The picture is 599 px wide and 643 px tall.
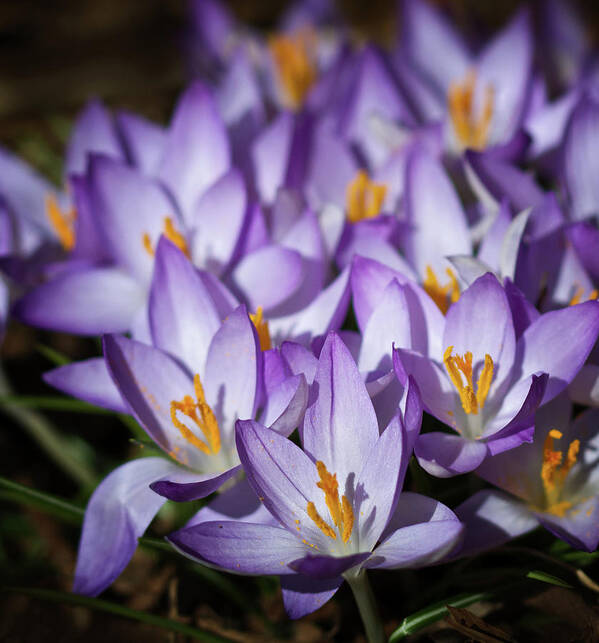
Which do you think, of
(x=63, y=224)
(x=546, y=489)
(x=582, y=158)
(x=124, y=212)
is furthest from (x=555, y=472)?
(x=63, y=224)

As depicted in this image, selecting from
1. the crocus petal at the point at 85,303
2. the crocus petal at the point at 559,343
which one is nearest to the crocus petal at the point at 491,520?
the crocus petal at the point at 559,343

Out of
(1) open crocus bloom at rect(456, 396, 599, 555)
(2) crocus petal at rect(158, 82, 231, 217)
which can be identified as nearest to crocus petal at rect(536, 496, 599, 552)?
(1) open crocus bloom at rect(456, 396, 599, 555)

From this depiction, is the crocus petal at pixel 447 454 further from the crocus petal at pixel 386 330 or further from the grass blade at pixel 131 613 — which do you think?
the grass blade at pixel 131 613

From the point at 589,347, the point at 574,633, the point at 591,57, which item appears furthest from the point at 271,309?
the point at 591,57

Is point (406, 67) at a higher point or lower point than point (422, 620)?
higher

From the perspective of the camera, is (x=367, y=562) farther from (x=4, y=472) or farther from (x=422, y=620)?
(x=4, y=472)

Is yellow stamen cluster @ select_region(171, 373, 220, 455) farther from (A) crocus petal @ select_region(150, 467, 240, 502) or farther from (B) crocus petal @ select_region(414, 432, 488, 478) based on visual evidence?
(B) crocus petal @ select_region(414, 432, 488, 478)
